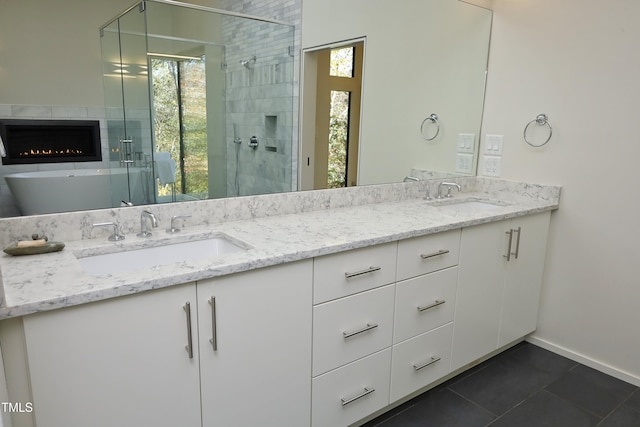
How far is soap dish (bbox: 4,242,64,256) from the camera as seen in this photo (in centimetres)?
137

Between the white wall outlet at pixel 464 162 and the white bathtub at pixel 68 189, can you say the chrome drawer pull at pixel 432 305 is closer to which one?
the white wall outlet at pixel 464 162

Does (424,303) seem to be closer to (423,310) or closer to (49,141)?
(423,310)

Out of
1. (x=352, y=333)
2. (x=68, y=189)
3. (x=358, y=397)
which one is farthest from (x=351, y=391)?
(x=68, y=189)

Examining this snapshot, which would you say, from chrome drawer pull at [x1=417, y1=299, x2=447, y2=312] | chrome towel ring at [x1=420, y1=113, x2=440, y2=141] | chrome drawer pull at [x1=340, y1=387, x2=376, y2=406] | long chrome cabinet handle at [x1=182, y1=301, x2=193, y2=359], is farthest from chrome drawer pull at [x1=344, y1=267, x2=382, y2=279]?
chrome towel ring at [x1=420, y1=113, x2=440, y2=141]

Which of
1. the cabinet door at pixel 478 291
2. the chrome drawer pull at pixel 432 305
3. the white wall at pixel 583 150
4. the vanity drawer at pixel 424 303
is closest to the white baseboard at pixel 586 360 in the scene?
the white wall at pixel 583 150

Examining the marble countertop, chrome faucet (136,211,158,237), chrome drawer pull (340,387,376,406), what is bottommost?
chrome drawer pull (340,387,376,406)

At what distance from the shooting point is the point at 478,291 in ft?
7.29

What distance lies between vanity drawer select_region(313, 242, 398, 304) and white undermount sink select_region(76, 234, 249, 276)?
0.95 ft

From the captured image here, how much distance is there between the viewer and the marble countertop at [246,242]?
112cm

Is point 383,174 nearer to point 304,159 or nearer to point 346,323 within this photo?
point 304,159

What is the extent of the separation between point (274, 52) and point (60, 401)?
5.15 ft

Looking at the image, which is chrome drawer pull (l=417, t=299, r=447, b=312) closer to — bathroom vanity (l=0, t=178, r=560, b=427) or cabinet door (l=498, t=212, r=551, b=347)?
bathroom vanity (l=0, t=178, r=560, b=427)

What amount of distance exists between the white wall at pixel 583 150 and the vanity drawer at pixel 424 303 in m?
0.90

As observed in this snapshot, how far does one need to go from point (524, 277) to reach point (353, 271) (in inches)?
52.2
